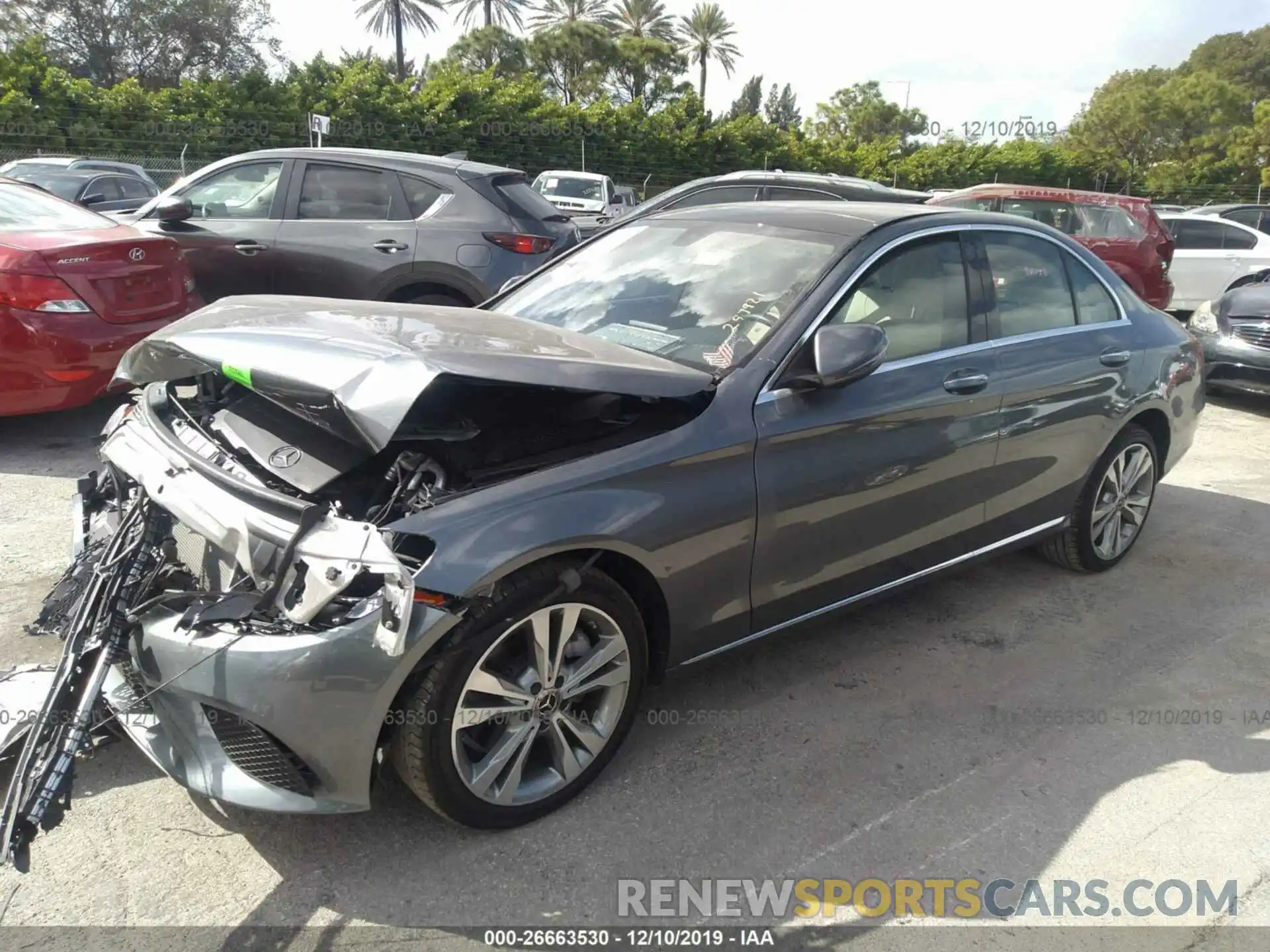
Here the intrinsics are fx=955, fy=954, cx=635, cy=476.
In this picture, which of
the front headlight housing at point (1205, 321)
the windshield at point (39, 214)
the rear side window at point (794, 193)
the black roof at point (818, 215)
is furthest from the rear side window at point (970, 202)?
the windshield at point (39, 214)

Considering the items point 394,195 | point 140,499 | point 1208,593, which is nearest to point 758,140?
point 394,195

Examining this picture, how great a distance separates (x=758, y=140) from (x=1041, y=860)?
29.5m

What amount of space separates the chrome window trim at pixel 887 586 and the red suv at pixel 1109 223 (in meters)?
6.86

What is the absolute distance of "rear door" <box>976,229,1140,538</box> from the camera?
3900 millimetres

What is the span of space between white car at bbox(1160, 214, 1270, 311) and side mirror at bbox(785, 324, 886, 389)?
1150 centimetres

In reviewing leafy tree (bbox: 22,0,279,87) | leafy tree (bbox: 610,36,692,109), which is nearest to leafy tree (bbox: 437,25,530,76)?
leafy tree (bbox: 610,36,692,109)

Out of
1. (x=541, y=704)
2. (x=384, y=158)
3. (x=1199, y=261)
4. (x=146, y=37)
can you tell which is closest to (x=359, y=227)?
(x=384, y=158)

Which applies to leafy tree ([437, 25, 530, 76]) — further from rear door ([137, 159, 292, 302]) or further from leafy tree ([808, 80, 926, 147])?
rear door ([137, 159, 292, 302])

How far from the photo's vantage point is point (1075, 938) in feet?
8.15

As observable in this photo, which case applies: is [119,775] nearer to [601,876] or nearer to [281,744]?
[281,744]

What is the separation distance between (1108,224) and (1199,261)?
9.65 ft

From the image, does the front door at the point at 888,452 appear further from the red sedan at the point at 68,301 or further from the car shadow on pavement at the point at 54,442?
the red sedan at the point at 68,301

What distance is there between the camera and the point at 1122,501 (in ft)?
15.4

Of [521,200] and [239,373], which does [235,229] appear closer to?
[521,200]
